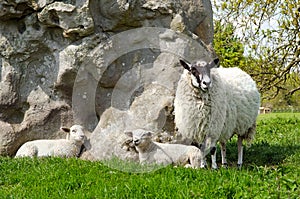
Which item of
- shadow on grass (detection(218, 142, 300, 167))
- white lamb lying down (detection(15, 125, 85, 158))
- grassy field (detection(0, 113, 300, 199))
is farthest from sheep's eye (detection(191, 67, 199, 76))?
white lamb lying down (detection(15, 125, 85, 158))

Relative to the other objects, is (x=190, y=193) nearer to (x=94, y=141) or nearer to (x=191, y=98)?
(x=191, y=98)

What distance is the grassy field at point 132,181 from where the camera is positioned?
5.16m

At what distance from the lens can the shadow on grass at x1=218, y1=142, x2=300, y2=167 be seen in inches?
367

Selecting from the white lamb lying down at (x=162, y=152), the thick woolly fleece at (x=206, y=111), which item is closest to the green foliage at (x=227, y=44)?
the thick woolly fleece at (x=206, y=111)

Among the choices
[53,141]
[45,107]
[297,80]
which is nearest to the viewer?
[53,141]

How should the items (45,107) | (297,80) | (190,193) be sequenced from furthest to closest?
(297,80)
(45,107)
(190,193)

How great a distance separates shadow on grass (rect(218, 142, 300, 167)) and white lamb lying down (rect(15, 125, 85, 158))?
3152 millimetres

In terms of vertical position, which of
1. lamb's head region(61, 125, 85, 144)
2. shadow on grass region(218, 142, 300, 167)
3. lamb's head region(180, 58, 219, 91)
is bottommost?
shadow on grass region(218, 142, 300, 167)

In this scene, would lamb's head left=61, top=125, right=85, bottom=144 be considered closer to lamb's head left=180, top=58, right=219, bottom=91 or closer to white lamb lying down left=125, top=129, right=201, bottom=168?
white lamb lying down left=125, top=129, right=201, bottom=168

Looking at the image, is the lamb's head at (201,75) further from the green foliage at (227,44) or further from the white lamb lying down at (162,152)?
the green foliage at (227,44)

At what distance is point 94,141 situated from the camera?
9.08 metres

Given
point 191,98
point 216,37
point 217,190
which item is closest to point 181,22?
point 191,98

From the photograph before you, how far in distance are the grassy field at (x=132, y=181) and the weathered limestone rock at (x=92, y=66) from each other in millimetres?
1563

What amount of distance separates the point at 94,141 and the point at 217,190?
167 inches
